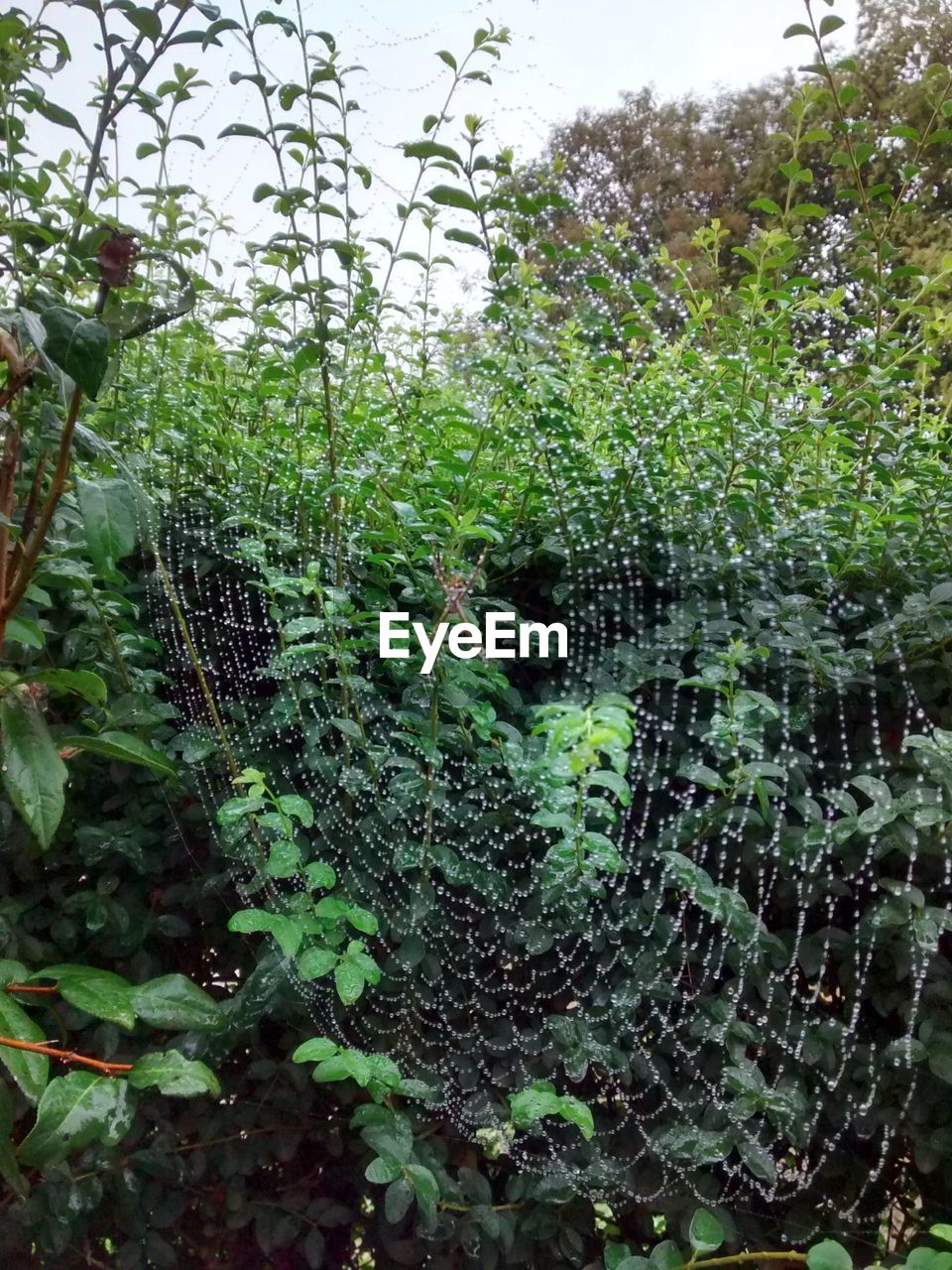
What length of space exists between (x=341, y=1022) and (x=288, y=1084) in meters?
0.10

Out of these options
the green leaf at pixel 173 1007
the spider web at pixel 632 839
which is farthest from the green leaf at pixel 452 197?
the green leaf at pixel 173 1007

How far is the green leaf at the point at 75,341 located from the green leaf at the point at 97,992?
1.45 feet

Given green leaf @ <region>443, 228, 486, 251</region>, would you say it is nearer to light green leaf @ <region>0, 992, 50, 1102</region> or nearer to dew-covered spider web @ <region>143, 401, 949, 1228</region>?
dew-covered spider web @ <region>143, 401, 949, 1228</region>

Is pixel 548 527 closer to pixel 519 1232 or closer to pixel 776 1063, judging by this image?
pixel 776 1063

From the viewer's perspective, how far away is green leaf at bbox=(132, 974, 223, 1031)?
2.31 ft

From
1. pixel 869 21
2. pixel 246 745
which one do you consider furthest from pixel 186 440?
pixel 869 21

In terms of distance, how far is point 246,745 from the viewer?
1.07 m

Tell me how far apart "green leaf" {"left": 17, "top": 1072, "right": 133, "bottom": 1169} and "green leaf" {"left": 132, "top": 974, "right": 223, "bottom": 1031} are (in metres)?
0.07

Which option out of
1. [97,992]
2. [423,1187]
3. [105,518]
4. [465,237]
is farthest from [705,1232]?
[465,237]

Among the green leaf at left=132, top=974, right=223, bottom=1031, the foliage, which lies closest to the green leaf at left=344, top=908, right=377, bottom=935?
the foliage

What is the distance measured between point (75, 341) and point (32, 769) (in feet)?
1.13

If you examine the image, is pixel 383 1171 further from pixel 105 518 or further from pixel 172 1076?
pixel 105 518

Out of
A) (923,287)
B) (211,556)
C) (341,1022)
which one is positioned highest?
(923,287)

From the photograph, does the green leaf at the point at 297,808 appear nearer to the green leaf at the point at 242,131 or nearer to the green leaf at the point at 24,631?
the green leaf at the point at 24,631
